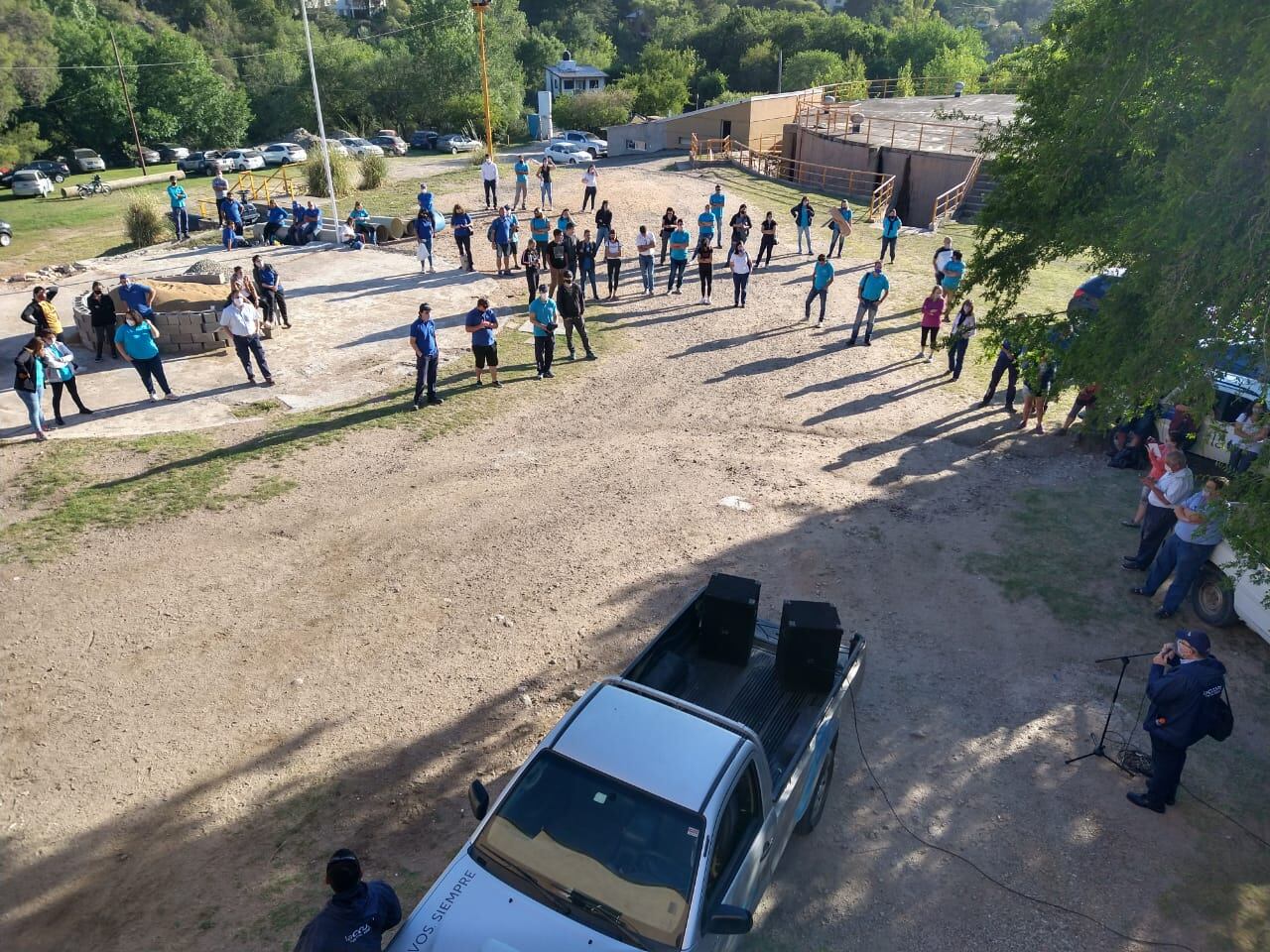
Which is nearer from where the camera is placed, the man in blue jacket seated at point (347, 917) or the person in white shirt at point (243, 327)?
the man in blue jacket seated at point (347, 917)

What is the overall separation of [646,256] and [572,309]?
4.27 metres

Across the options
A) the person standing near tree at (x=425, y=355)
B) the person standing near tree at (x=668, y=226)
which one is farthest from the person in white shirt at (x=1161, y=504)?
the person standing near tree at (x=668, y=226)

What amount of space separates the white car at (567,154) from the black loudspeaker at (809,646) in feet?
128

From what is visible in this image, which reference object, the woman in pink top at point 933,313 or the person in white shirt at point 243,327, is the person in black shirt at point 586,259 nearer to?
the person in white shirt at point 243,327

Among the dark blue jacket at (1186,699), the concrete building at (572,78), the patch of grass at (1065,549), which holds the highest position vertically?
the concrete building at (572,78)

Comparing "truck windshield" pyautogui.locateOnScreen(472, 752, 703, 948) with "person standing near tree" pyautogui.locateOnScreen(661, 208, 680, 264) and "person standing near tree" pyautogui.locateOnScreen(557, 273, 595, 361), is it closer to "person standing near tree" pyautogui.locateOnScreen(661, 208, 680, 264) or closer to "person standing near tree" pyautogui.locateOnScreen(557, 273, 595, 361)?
"person standing near tree" pyautogui.locateOnScreen(557, 273, 595, 361)

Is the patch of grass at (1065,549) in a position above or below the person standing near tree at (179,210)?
below

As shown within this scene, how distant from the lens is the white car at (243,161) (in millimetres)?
46750

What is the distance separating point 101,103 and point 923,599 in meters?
65.6

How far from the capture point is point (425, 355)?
12703mm

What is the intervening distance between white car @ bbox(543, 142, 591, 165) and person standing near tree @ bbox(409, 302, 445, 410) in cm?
3173

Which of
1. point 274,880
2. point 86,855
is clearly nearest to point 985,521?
point 274,880

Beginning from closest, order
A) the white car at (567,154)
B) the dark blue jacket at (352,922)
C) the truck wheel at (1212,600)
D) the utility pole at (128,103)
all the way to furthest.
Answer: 1. the dark blue jacket at (352,922)
2. the truck wheel at (1212,600)
3. the white car at (567,154)
4. the utility pole at (128,103)

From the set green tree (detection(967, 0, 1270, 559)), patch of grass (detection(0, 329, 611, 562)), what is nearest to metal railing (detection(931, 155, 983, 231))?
green tree (detection(967, 0, 1270, 559))
